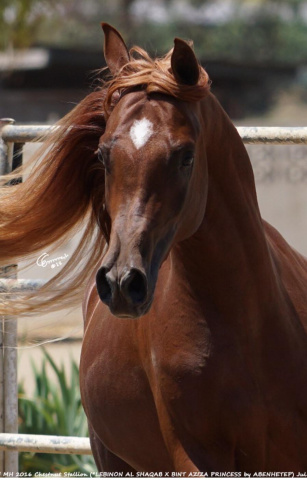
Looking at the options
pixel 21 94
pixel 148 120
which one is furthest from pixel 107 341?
pixel 21 94

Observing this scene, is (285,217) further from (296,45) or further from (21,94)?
(296,45)

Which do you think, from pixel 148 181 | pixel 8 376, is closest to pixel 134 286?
pixel 148 181

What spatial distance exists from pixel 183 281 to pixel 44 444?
4.44ft

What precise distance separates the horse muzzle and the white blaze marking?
0.34 m

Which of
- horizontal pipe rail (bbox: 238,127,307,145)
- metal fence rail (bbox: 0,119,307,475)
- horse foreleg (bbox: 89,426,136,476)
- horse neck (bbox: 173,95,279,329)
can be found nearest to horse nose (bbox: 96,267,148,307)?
horse neck (bbox: 173,95,279,329)

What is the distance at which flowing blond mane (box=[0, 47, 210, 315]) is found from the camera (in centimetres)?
306

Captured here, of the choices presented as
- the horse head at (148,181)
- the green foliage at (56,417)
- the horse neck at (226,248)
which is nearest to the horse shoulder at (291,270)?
the horse neck at (226,248)

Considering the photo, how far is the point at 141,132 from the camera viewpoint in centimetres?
241

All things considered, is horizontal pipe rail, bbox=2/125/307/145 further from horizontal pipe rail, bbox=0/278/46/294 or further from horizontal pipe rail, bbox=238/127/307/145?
horizontal pipe rail, bbox=0/278/46/294

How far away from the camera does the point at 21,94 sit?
76.8 ft

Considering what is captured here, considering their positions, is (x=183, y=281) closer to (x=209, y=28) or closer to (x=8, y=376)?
(x=8, y=376)

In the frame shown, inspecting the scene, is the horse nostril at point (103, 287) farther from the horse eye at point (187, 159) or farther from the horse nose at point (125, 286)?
the horse eye at point (187, 159)

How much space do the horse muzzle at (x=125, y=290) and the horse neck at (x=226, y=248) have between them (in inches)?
17.7

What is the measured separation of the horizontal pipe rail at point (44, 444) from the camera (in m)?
3.80
